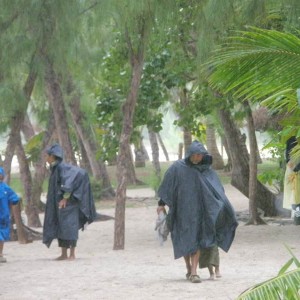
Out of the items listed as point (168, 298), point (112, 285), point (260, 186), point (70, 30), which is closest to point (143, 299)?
point (168, 298)

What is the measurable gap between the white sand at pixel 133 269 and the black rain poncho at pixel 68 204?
1.38ft

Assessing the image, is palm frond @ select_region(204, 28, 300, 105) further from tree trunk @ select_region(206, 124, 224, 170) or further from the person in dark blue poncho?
tree trunk @ select_region(206, 124, 224, 170)

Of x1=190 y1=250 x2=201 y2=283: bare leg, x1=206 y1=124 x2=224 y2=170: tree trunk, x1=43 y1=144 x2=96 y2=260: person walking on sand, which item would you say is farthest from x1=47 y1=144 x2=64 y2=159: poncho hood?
x1=206 y1=124 x2=224 y2=170: tree trunk

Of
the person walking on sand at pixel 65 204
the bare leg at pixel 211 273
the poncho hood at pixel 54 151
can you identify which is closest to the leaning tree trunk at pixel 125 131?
the person walking on sand at pixel 65 204

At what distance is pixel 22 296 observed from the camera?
10.5 metres

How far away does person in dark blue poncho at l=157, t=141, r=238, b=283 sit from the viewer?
1114 centimetres

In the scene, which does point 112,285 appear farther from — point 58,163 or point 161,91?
point 161,91

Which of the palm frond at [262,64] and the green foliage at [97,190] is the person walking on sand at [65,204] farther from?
the green foliage at [97,190]

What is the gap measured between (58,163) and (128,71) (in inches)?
141

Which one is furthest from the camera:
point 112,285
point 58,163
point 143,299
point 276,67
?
point 58,163

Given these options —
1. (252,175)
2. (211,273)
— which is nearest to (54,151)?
(211,273)

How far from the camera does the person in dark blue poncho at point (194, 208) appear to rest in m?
11.1

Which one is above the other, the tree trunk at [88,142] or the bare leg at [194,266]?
the tree trunk at [88,142]

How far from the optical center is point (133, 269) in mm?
12922
